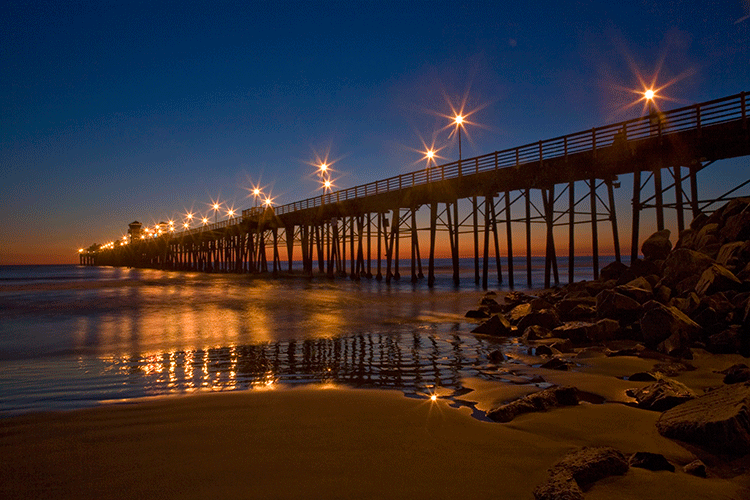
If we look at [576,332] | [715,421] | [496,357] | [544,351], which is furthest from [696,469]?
[576,332]

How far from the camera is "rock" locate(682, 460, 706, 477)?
2792 mm

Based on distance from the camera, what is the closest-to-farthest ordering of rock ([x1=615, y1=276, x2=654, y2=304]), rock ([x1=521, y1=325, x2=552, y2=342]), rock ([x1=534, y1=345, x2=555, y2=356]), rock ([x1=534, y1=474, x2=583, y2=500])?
rock ([x1=534, y1=474, x2=583, y2=500])
rock ([x1=534, y1=345, x2=555, y2=356])
rock ([x1=521, y1=325, x2=552, y2=342])
rock ([x1=615, y1=276, x2=654, y2=304])

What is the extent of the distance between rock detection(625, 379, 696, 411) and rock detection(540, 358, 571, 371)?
4.59ft

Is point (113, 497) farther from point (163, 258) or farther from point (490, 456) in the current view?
point (163, 258)

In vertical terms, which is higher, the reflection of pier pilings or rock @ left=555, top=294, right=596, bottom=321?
rock @ left=555, top=294, right=596, bottom=321

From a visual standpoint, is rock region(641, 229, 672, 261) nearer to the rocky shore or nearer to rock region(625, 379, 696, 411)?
the rocky shore

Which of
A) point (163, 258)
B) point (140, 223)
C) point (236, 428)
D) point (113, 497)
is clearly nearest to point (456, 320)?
point (236, 428)

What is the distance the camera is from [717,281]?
754 cm

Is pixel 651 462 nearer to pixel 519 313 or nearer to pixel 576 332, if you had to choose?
pixel 576 332

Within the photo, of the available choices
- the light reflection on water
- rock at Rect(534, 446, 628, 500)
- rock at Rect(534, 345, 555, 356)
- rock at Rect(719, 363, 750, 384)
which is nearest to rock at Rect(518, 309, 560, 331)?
the light reflection on water

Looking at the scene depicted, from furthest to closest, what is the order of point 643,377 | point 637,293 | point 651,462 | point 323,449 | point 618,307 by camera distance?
point 637,293
point 618,307
point 643,377
point 323,449
point 651,462

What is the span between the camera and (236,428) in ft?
12.0

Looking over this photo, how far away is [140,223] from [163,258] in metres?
25.4

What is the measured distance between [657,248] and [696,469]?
1023 cm
